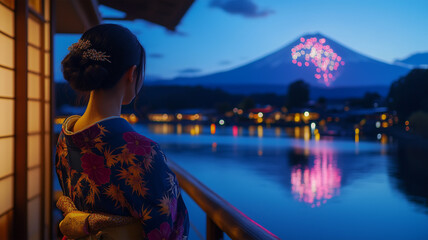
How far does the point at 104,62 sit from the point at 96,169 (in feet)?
0.65

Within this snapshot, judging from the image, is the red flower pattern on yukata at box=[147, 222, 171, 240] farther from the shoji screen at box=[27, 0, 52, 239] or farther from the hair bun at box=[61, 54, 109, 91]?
the shoji screen at box=[27, 0, 52, 239]

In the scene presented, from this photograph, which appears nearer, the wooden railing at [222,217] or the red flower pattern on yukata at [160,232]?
the red flower pattern on yukata at [160,232]

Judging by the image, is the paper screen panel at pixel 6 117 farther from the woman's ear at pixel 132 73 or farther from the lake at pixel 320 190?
the lake at pixel 320 190

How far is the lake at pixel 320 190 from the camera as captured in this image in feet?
45.7

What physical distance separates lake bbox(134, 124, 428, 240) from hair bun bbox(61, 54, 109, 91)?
Result: 1105 cm

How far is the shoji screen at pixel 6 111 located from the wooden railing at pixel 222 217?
713mm

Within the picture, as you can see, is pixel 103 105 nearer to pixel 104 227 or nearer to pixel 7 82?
pixel 104 227

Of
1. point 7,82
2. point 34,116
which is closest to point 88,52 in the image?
point 7,82

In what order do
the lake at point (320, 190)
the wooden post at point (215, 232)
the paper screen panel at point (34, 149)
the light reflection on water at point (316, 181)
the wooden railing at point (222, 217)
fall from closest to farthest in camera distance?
the wooden railing at point (222, 217) < the wooden post at point (215, 232) < the paper screen panel at point (34, 149) < the lake at point (320, 190) < the light reflection on water at point (316, 181)

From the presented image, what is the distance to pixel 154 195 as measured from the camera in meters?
0.69

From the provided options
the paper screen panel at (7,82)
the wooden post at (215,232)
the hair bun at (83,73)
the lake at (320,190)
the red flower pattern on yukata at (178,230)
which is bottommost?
the lake at (320,190)

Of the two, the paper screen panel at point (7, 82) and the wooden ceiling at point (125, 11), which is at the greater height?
the wooden ceiling at point (125, 11)

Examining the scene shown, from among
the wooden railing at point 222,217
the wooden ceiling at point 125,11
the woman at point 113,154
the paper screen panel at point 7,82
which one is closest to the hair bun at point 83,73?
the woman at point 113,154

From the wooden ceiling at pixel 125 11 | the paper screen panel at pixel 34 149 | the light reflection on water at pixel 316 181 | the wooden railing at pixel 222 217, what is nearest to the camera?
the wooden railing at pixel 222 217
